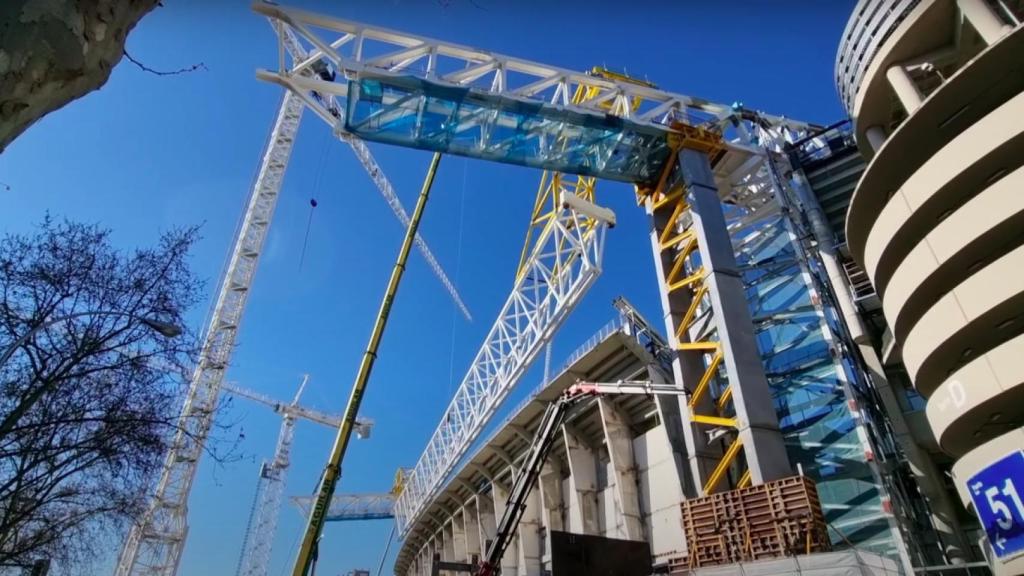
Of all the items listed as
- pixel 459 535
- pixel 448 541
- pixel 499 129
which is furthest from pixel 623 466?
pixel 448 541

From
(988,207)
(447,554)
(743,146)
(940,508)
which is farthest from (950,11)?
(447,554)

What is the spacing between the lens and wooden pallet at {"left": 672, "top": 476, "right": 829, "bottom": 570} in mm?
15016

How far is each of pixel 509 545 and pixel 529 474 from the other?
17.7 m

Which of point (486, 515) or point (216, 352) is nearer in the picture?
point (486, 515)

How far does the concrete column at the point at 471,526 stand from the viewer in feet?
140

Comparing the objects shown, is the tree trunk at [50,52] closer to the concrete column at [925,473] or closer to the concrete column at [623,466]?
the concrete column at [623,466]

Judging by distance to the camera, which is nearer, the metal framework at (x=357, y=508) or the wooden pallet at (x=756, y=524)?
the wooden pallet at (x=756, y=524)

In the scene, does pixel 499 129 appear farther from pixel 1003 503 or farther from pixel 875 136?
pixel 1003 503

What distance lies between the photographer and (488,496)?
41.4 meters

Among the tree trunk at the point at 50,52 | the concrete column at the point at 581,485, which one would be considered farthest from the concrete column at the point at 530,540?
the tree trunk at the point at 50,52

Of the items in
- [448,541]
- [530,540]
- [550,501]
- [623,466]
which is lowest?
[530,540]

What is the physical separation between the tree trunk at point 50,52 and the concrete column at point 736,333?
18.7 metres

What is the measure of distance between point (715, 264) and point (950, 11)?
1111 cm

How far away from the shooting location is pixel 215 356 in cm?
5625
